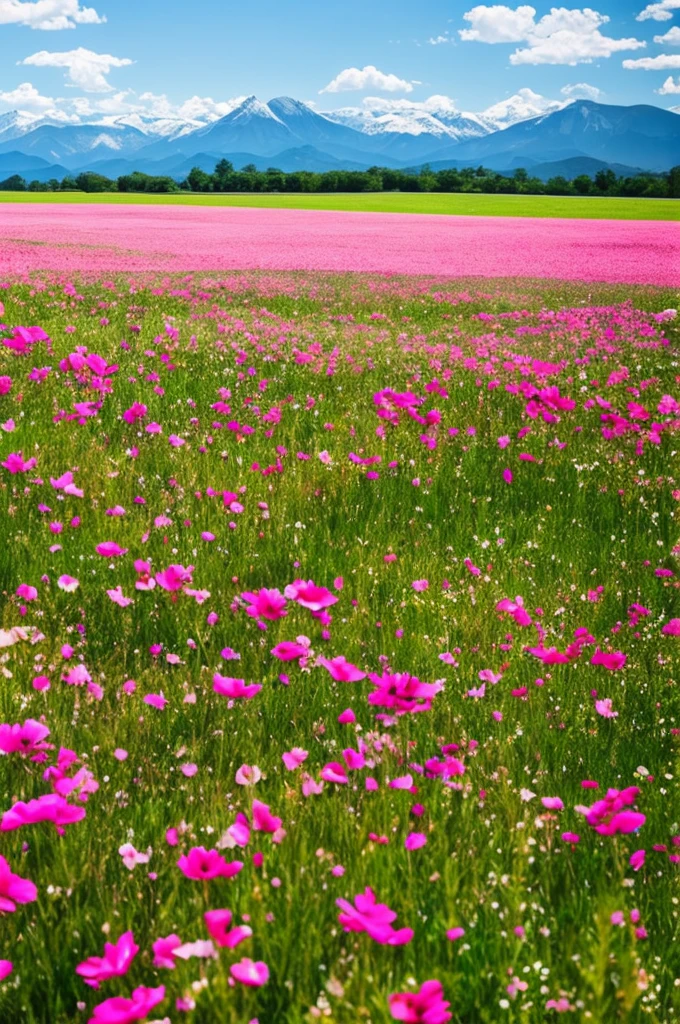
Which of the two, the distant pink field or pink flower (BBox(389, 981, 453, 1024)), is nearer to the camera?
pink flower (BBox(389, 981, 453, 1024))

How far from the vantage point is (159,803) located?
2541mm

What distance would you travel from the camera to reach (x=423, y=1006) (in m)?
1.60

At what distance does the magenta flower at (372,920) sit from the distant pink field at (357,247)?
60.2 feet

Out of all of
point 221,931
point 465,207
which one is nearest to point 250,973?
point 221,931

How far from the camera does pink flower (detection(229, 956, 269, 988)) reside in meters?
1.67

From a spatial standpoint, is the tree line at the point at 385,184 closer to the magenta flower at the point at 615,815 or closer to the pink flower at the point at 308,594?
the pink flower at the point at 308,594

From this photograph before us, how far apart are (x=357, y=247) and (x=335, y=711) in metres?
31.8

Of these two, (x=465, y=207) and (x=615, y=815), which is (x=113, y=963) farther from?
(x=465, y=207)

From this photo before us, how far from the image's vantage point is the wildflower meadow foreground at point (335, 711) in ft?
6.41

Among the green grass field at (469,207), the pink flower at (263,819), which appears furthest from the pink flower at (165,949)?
the green grass field at (469,207)

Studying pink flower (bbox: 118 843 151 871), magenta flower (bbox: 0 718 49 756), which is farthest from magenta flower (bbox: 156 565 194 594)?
pink flower (bbox: 118 843 151 871)

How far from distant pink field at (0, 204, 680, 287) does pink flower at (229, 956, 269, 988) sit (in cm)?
1834

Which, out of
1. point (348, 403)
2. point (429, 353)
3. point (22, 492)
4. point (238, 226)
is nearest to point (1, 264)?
point (429, 353)

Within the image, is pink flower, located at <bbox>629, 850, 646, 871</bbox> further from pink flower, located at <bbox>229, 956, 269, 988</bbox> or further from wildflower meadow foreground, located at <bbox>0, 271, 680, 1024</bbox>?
pink flower, located at <bbox>229, 956, 269, 988</bbox>
